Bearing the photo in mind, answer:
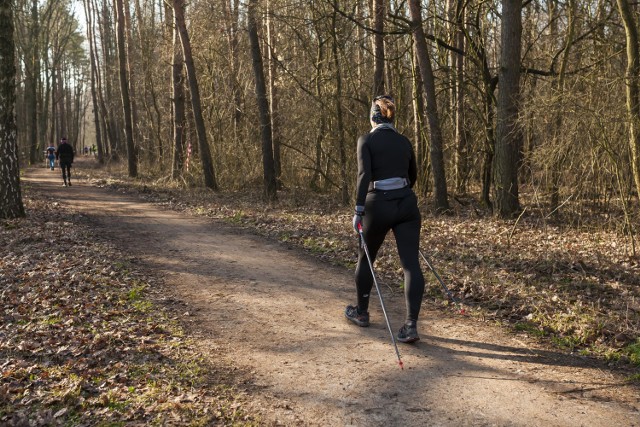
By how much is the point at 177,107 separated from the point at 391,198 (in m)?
Result: 18.6

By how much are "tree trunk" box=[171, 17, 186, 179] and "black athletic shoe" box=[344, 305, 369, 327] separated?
17332 mm

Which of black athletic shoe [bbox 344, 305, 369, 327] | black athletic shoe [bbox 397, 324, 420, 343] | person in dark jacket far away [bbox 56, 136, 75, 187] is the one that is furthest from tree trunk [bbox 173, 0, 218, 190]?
black athletic shoe [bbox 397, 324, 420, 343]

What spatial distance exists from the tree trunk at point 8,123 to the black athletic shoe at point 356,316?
10.1 m

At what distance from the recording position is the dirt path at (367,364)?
3938 mm

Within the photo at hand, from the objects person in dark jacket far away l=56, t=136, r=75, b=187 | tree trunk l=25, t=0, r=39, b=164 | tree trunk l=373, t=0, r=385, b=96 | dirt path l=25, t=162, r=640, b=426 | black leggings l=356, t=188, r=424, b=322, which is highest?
tree trunk l=25, t=0, r=39, b=164

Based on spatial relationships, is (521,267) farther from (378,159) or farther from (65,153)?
(65,153)

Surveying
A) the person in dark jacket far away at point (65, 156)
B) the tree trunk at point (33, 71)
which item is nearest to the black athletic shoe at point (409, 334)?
the person in dark jacket far away at point (65, 156)

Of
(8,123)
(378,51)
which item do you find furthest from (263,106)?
(8,123)

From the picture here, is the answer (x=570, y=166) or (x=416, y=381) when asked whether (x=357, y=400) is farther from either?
(x=570, y=166)

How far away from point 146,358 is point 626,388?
409 centimetres

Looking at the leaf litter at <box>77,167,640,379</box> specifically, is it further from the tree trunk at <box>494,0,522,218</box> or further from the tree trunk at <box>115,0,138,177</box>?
the tree trunk at <box>115,0,138,177</box>

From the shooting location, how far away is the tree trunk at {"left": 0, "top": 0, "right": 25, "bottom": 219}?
40.2 ft

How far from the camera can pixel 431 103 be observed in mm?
13273

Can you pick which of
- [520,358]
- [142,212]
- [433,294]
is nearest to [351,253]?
[433,294]
